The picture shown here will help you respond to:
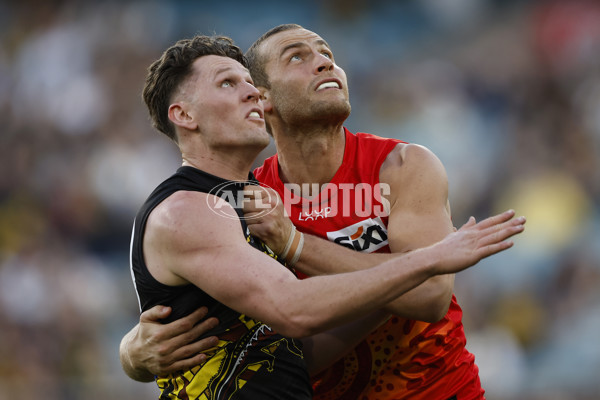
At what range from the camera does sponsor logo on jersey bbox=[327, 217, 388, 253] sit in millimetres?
4773

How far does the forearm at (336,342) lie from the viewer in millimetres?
4535

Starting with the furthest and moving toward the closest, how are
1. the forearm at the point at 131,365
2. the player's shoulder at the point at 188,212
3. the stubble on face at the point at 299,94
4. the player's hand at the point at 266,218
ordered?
the stubble on face at the point at 299,94, the forearm at the point at 131,365, the player's hand at the point at 266,218, the player's shoulder at the point at 188,212

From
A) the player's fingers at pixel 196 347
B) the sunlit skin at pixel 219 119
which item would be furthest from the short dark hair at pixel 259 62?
the player's fingers at pixel 196 347

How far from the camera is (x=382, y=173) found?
491 cm

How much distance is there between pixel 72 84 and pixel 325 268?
950cm

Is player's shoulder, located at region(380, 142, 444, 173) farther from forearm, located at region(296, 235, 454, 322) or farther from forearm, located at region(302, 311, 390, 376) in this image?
forearm, located at region(302, 311, 390, 376)

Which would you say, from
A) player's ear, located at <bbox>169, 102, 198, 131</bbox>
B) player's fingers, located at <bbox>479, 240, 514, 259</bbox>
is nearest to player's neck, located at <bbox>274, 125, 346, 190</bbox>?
player's ear, located at <bbox>169, 102, 198, 131</bbox>

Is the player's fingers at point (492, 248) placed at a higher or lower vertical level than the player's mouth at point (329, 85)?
lower

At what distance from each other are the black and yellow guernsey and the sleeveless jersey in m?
0.81

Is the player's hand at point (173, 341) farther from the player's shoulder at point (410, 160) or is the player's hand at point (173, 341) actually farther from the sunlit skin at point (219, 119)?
the player's shoulder at point (410, 160)

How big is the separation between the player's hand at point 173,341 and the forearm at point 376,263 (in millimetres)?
769

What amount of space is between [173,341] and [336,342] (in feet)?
3.50

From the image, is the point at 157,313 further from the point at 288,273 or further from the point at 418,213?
the point at 418,213

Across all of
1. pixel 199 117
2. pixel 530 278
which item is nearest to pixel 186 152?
pixel 199 117
